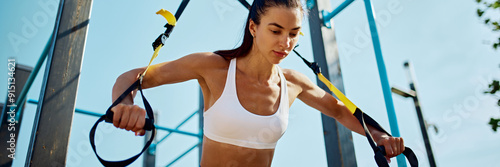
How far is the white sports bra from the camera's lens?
4.62 ft

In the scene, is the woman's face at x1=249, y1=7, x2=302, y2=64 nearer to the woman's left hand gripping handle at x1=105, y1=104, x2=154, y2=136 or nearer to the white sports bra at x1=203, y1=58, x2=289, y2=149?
the white sports bra at x1=203, y1=58, x2=289, y2=149

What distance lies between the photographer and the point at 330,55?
204 centimetres

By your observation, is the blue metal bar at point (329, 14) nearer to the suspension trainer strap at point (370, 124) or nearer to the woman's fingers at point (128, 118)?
the suspension trainer strap at point (370, 124)

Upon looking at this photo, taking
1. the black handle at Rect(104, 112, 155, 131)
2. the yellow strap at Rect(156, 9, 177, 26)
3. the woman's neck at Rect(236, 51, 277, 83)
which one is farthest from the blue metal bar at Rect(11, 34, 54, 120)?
the black handle at Rect(104, 112, 155, 131)

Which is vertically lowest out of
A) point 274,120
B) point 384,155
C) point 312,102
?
point 384,155

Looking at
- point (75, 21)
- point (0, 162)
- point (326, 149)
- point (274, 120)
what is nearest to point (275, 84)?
point (274, 120)

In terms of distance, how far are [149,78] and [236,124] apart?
0.42m

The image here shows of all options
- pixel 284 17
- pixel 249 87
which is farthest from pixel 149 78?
pixel 284 17

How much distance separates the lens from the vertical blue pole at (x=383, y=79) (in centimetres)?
169

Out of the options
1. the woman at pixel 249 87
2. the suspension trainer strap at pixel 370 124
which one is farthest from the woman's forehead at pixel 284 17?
the suspension trainer strap at pixel 370 124

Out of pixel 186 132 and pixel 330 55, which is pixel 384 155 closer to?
pixel 330 55

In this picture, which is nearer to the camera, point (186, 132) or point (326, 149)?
point (326, 149)

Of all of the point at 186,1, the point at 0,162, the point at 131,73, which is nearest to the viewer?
the point at 131,73

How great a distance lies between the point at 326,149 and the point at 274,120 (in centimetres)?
53
